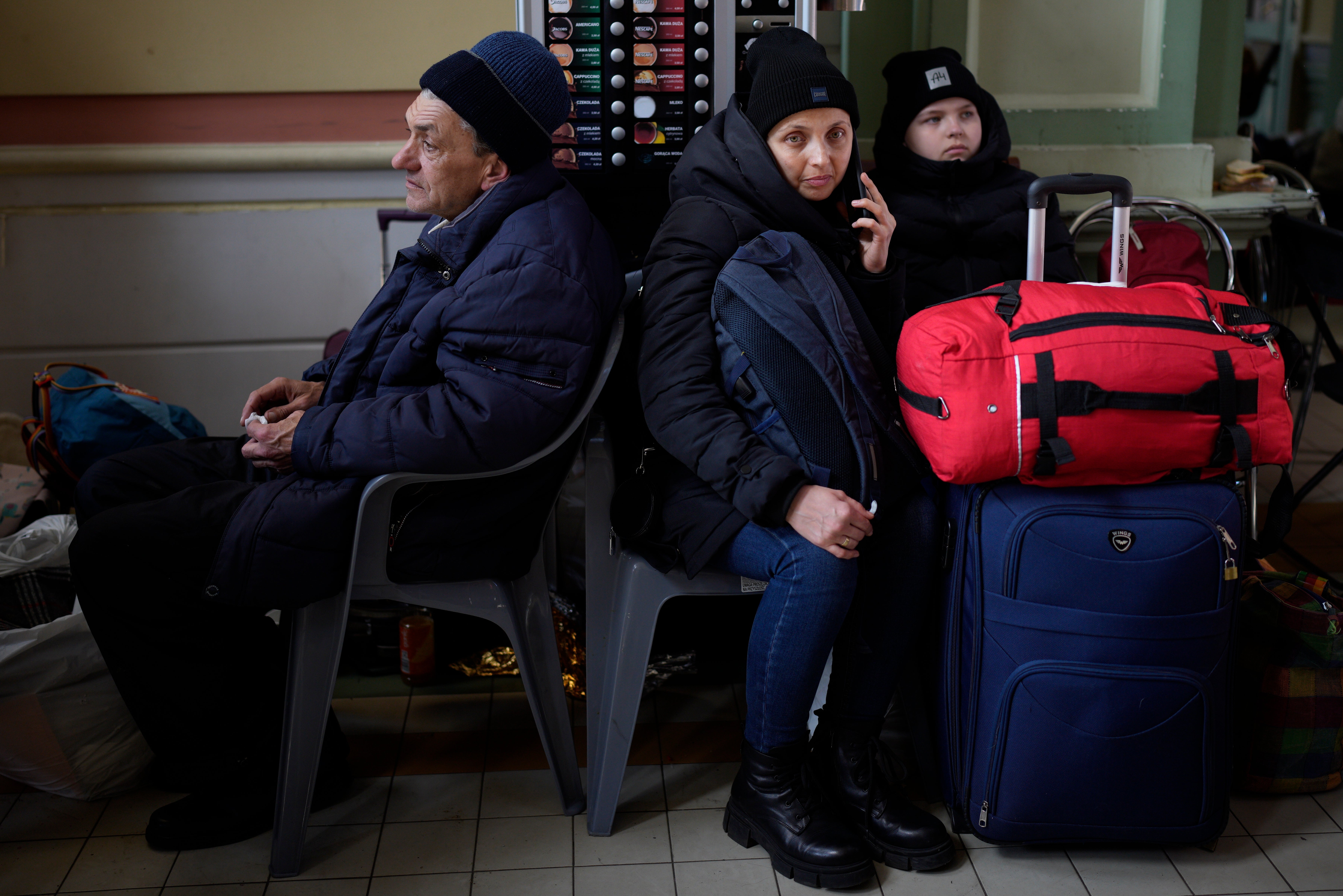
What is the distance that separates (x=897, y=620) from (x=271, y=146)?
216 centimetres

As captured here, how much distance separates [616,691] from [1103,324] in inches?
39.6

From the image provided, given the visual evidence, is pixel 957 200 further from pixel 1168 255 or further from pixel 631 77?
pixel 631 77

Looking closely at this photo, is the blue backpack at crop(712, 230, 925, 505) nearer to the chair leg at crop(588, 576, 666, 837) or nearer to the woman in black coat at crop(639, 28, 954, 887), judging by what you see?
the woman in black coat at crop(639, 28, 954, 887)

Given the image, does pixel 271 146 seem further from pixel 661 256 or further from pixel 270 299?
pixel 661 256

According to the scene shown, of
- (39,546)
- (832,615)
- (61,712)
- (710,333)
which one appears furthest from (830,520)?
(39,546)

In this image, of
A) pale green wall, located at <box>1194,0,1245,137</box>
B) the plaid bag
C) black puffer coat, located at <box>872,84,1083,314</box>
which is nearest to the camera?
the plaid bag

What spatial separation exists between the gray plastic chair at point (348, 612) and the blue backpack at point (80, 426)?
0.75 m

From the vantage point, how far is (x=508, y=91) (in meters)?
1.76

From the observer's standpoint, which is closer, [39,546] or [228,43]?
[39,546]

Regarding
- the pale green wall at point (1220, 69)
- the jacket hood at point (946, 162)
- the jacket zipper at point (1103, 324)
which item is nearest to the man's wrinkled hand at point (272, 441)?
the jacket zipper at point (1103, 324)

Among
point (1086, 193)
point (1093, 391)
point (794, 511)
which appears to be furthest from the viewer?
point (1086, 193)

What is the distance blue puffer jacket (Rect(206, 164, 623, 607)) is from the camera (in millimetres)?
1634

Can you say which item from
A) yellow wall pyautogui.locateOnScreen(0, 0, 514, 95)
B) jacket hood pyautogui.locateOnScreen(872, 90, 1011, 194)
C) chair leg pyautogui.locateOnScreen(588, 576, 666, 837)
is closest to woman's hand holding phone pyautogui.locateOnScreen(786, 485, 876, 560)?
chair leg pyautogui.locateOnScreen(588, 576, 666, 837)

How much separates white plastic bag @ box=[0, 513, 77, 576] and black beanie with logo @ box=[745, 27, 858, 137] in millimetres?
1486
